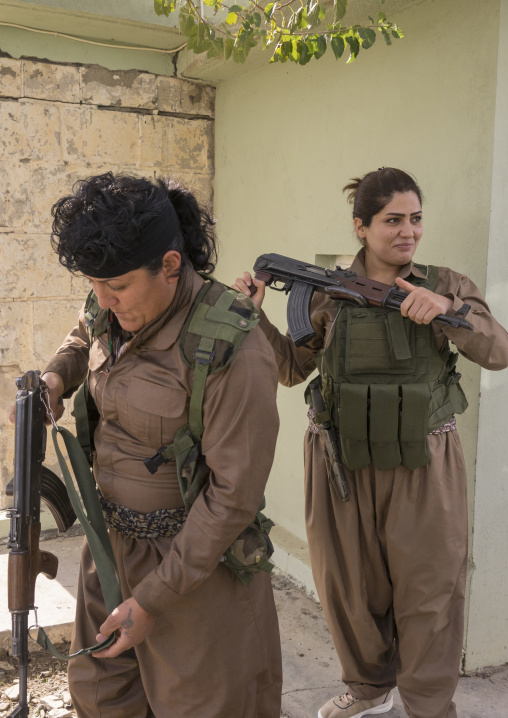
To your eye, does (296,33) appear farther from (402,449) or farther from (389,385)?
(402,449)

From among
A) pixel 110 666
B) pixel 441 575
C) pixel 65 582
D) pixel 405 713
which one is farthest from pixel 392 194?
pixel 65 582

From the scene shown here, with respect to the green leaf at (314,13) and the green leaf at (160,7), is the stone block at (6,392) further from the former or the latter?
the green leaf at (314,13)

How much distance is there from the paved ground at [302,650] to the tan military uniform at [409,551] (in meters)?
0.36

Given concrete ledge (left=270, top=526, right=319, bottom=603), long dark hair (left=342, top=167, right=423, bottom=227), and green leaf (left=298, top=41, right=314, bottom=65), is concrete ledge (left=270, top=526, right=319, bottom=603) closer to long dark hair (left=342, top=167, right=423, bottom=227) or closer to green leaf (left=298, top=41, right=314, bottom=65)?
long dark hair (left=342, top=167, right=423, bottom=227)

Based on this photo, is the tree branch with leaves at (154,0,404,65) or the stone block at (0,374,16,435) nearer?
the tree branch with leaves at (154,0,404,65)

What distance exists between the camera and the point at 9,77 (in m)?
4.28

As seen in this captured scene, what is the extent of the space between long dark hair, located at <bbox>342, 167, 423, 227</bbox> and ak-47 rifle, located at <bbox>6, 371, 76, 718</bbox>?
1268mm

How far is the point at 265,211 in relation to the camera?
443cm

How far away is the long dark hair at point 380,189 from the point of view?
2576mm

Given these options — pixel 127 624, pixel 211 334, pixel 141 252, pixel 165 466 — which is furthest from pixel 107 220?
pixel 127 624

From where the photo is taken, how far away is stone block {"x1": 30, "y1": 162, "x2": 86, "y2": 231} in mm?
4453

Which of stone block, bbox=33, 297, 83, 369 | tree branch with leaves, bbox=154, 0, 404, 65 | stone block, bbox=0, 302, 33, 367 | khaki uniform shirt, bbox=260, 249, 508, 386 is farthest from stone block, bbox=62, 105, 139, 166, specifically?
khaki uniform shirt, bbox=260, 249, 508, 386

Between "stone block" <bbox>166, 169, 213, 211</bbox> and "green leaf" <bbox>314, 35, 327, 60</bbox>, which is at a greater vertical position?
"green leaf" <bbox>314, 35, 327, 60</bbox>

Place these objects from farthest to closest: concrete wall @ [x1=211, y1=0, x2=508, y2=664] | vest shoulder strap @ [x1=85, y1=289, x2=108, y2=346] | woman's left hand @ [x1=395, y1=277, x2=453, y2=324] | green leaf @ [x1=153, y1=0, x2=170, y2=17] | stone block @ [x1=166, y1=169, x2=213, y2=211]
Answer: stone block @ [x1=166, y1=169, x2=213, y2=211]
green leaf @ [x1=153, y1=0, x2=170, y2=17]
concrete wall @ [x1=211, y1=0, x2=508, y2=664]
woman's left hand @ [x1=395, y1=277, x2=453, y2=324]
vest shoulder strap @ [x1=85, y1=289, x2=108, y2=346]
